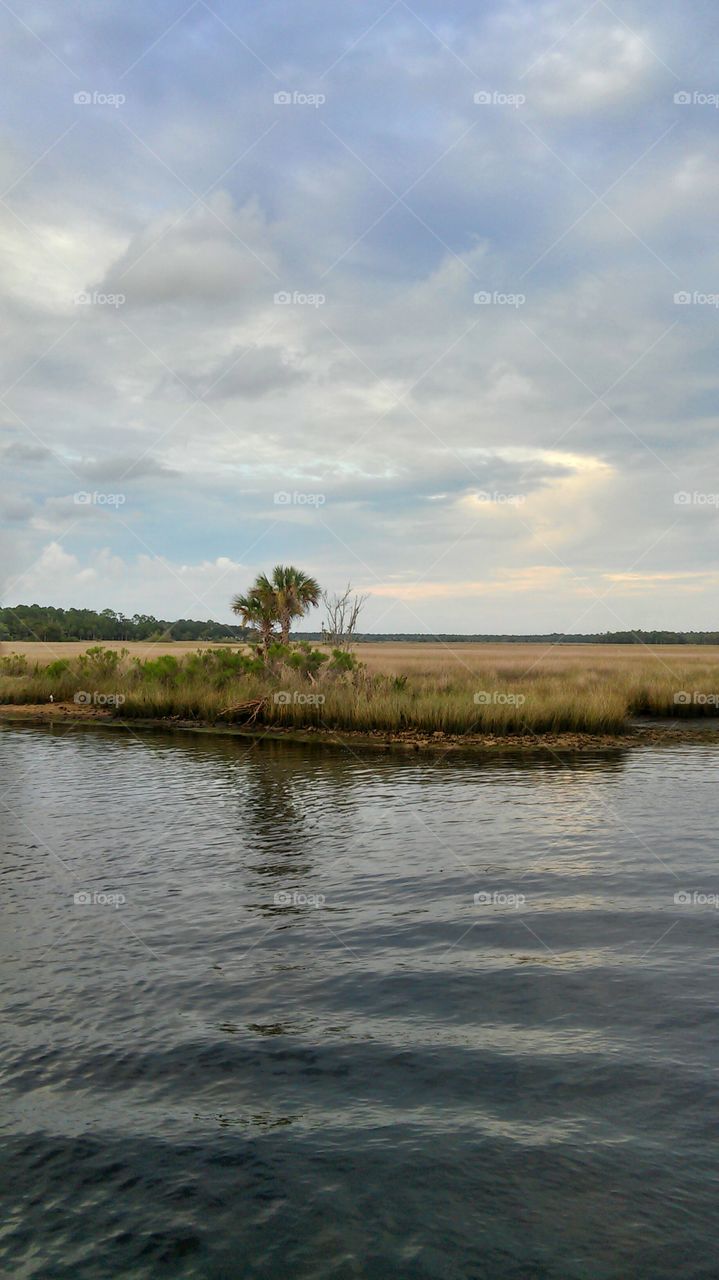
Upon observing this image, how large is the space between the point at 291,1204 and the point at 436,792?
550 inches

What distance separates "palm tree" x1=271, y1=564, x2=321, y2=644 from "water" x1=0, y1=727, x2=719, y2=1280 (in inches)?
882

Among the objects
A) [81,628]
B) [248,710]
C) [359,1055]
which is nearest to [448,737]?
[248,710]

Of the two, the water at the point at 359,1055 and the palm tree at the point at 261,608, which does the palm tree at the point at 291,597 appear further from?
the water at the point at 359,1055

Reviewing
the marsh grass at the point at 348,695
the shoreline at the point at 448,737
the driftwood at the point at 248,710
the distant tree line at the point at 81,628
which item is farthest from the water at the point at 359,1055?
the distant tree line at the point at 81,628

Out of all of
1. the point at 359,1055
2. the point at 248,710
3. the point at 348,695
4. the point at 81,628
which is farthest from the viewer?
the point at 81,628

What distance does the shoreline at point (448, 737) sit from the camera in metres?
26.6

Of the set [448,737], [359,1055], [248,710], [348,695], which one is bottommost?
[359,1055]

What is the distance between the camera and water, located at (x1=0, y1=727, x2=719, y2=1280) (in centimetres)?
493

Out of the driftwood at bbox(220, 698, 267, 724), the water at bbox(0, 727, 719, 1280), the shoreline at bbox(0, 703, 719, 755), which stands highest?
the driftwood at bbox(220, 698, 267, 724)

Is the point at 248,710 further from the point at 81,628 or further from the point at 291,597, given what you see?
the point at 81,628

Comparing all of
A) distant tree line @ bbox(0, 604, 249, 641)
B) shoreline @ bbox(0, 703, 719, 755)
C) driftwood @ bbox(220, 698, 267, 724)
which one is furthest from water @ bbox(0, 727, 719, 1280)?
distant tree line @ bbox(0, 604, 249, 641)

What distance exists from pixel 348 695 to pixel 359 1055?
23.5m

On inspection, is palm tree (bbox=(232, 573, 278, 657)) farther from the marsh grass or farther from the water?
the water

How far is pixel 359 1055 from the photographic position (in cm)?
695
